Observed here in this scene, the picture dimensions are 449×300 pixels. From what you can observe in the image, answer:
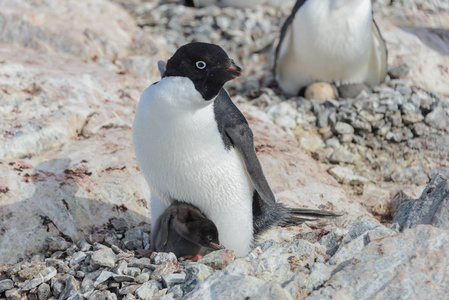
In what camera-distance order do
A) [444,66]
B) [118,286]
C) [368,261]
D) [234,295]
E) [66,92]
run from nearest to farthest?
[234,295]
[368,261]
[118,286]
[66,92]
[444,66]

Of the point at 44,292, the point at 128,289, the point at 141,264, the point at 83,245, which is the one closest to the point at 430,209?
the point at 141,264

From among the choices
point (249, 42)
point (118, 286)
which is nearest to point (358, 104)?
point (249, 42)

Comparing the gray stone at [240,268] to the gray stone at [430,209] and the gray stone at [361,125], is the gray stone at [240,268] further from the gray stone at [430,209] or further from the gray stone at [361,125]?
the gray stone at [361,125]

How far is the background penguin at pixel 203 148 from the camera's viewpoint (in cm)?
318

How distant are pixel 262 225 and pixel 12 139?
2.00 meters

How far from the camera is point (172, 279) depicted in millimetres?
2797

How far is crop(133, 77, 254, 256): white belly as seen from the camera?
3260 mm

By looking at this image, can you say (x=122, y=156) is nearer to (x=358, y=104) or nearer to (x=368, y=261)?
(x=368, y=261)

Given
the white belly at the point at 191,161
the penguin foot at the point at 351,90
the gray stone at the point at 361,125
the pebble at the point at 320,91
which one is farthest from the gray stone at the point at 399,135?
the white belly at the point at 191,161

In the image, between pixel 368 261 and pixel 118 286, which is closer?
pixel 368 261

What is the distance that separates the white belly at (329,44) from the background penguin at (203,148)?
3.10m

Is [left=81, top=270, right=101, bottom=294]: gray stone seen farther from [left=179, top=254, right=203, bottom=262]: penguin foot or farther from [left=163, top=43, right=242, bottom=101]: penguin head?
[left=163, top=43, right=242, bottom=101]: penguin head

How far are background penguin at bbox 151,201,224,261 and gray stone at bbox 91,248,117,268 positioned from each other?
1.19ft

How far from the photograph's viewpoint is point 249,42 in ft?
26.8
